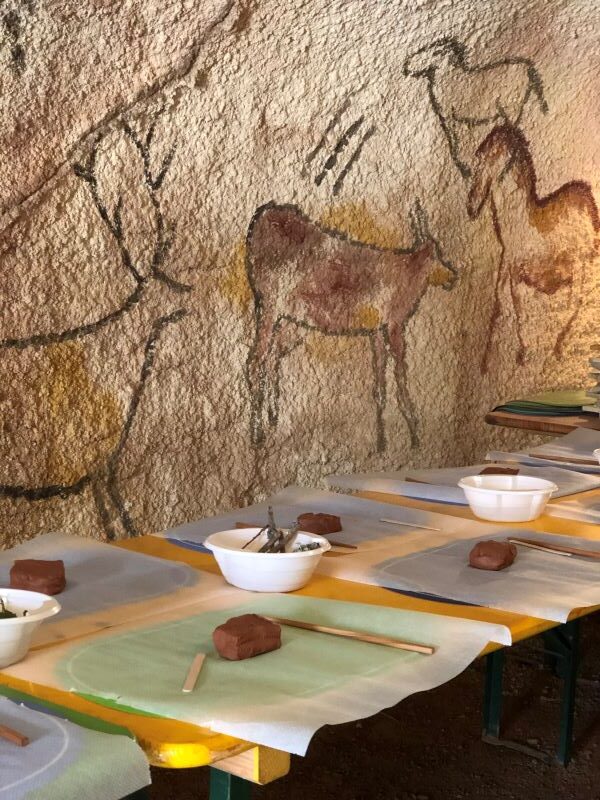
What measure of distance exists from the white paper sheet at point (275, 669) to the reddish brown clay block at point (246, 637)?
0.01m

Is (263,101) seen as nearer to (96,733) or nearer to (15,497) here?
(15,497)

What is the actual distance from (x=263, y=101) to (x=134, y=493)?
130 centimetres

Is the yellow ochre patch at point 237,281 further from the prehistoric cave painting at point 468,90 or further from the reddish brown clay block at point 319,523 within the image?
the reddish brown clay block at point 319,523

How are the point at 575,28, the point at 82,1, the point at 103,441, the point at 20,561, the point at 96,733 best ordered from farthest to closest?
1. the point at 575,28
2. the point at 103,441
3. the point at 82,1
4. the point at 20,561
5. the point at 96,733

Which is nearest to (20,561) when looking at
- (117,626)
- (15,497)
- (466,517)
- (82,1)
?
(117,626)

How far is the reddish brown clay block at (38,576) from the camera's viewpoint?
1.54 m

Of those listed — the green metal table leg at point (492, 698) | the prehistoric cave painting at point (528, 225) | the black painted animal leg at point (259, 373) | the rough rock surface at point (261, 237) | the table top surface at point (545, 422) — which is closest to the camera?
the green metal table leg at point (492, 698)

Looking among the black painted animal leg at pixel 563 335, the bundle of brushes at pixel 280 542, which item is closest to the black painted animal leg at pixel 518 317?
the black painted animal leg at pixel 563 335

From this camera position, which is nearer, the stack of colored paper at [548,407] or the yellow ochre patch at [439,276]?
the stack of colored paper at [548,407]

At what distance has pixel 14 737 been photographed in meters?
1.03

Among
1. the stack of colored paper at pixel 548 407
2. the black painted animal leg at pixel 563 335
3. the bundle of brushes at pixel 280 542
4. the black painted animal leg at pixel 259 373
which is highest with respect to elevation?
the black painted animal leg at pixel 563 335

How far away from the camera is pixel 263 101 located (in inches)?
131

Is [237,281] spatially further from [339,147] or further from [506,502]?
[506,502]

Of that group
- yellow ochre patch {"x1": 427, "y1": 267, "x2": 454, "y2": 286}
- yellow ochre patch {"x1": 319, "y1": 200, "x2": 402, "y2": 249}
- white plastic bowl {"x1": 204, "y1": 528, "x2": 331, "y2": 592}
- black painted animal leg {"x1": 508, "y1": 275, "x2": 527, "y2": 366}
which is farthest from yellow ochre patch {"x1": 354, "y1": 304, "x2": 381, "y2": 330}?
white plastic bowl {"x1": 204, "y1": 528, "x2": 331, "y2": 592}
